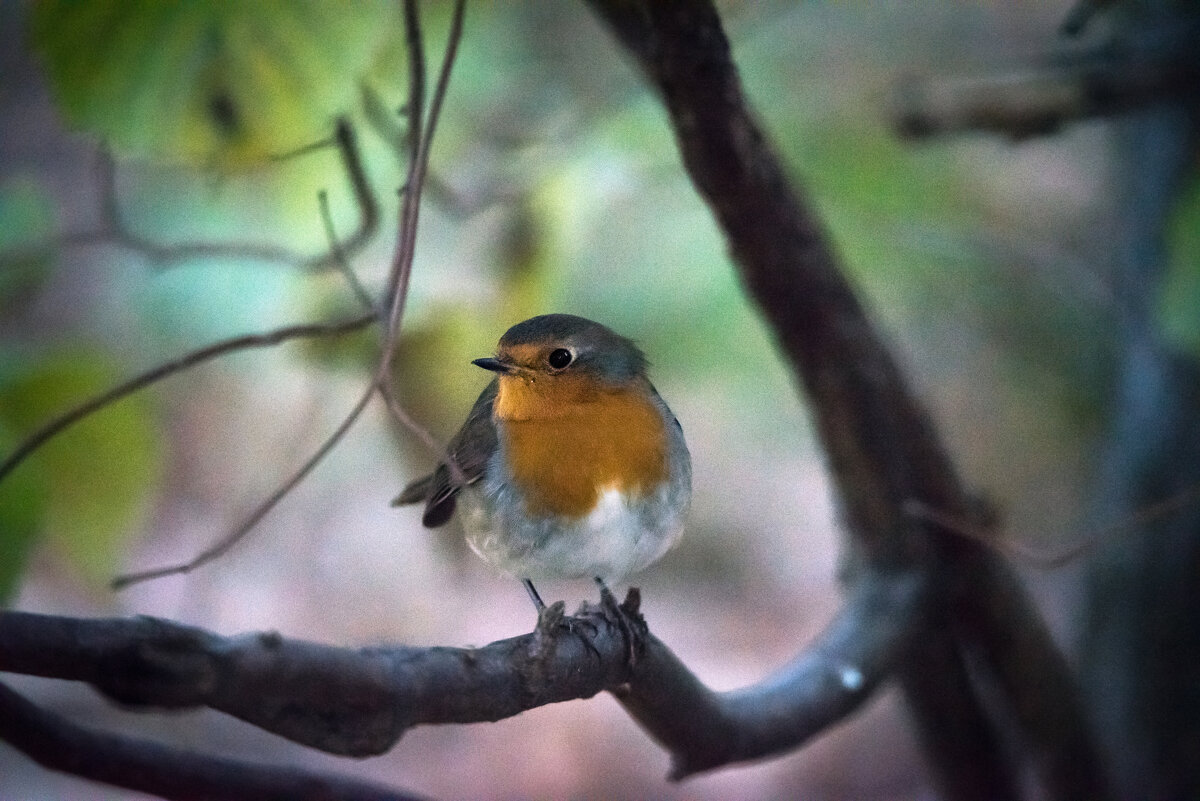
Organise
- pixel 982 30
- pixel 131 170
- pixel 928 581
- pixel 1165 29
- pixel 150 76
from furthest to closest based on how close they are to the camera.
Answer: pixel 982 30, pixel 131 170, pixel 1165 29, pixel 928 581, pixel 150 76

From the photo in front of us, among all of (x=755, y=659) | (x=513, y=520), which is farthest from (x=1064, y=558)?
(x=755, y=659)

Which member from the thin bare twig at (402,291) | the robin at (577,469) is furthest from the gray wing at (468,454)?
the thin bare twig at (402,291)

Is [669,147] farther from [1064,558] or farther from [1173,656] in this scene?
[1173,656]

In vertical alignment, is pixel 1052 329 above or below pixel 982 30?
below

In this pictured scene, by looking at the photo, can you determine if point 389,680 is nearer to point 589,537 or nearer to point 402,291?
point 402,291

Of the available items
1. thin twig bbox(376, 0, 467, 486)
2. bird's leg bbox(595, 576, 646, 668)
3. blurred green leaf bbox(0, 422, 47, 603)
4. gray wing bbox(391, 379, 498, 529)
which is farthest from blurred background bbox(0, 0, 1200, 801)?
bird's leg bbox(595, 576, 646, 668)

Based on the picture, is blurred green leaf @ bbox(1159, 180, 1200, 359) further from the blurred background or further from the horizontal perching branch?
the horizontal perching branch

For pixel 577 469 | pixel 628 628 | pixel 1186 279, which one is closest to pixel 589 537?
pixel 577 469
